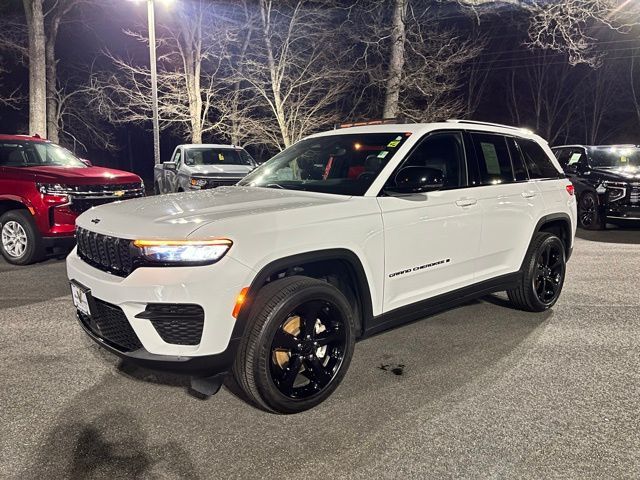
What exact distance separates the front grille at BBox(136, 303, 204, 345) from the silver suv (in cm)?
874

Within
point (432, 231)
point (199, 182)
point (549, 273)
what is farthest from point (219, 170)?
point (432, 231)

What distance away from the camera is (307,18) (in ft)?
65.8

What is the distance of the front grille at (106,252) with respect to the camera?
2.98 metres

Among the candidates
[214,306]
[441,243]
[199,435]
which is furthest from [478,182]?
[199,435]

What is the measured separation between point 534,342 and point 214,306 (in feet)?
9.65

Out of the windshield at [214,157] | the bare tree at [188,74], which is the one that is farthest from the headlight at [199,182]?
the bare tree at [188,74]

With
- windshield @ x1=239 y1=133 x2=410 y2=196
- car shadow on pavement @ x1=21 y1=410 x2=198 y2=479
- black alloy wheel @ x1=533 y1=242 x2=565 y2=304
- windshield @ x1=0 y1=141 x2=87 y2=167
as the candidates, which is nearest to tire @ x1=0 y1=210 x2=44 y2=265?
windshield @ x1=0 y1=141 x2=87 y2=167

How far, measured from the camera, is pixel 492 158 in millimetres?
4566

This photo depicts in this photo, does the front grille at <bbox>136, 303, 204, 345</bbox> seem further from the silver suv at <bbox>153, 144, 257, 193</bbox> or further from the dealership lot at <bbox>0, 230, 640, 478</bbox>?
the silver suv at <bbox>153, 144, 257, 193</bbox>

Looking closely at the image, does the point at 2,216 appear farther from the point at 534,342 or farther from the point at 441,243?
the point at 534,342

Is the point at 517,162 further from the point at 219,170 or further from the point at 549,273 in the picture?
the point at 219,170

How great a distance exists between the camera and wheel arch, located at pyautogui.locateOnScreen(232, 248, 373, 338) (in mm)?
2881

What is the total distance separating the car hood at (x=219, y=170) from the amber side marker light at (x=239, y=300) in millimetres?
9032

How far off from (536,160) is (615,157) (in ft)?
26.2
